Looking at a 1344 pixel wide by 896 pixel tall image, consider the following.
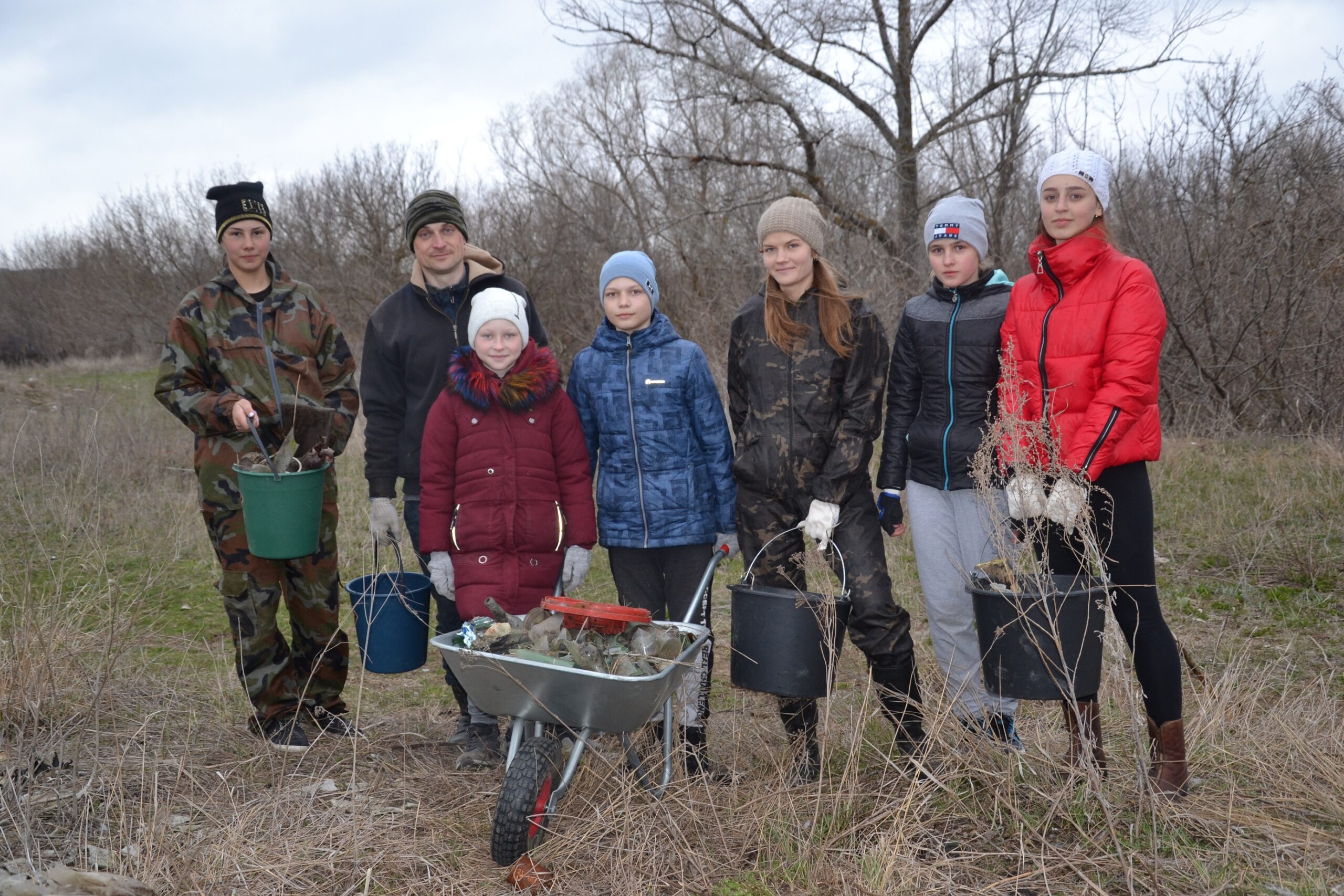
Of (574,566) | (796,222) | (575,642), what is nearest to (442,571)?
(574,566)

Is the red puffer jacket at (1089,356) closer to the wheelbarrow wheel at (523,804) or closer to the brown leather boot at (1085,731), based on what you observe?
the brown leather boot at (1085,731)

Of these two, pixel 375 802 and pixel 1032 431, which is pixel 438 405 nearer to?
pixel 375 802

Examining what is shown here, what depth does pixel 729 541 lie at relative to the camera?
3.25 metres

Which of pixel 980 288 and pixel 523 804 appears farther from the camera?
pixel 980 288

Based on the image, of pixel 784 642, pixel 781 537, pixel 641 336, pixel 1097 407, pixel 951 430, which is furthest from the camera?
pixel 641 336

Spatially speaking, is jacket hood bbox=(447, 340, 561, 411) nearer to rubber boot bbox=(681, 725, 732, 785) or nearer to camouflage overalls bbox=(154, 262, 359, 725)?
camouflage overalls bbox=(154, 262, 359, 725)

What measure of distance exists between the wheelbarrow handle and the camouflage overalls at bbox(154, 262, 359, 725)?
1.33 meters

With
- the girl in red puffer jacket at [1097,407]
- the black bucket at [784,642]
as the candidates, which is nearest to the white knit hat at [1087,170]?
the girl in red puffer jacket at [1097,407]

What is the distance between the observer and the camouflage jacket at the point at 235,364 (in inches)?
132

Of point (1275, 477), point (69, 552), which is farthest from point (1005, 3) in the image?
point (69, 552)

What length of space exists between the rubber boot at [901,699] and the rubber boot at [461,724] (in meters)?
1.51

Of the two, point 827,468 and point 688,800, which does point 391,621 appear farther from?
point 827,468

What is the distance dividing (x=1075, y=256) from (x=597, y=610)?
167 cm

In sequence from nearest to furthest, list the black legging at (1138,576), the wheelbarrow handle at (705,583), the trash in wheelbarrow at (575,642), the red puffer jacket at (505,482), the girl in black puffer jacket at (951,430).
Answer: the trash in wheelbarrow at (575,642) → the black legging at (1138,576) → the wheelbarrow handle at (705,583) → the girl in black puffer jacket at (951,430) → the red puffer jacket at (505,482)
